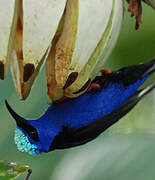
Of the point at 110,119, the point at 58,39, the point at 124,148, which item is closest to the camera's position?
the point at 58,39

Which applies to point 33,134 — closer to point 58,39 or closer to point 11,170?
point 11,170

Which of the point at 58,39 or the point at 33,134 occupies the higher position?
the point at 58,39

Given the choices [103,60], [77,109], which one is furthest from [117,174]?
[103,60]

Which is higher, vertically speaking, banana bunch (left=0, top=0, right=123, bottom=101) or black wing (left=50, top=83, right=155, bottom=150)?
banana bunch (left=0, top=0, right=123, bottom=101)

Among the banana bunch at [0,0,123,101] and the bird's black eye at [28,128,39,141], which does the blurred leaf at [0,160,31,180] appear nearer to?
the bird's black eye at [28,128,39,141]

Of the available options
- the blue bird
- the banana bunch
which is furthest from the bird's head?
the banana bunch

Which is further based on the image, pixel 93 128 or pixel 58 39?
pixel 93 128

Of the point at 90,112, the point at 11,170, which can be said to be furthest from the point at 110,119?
the point at 11,170
